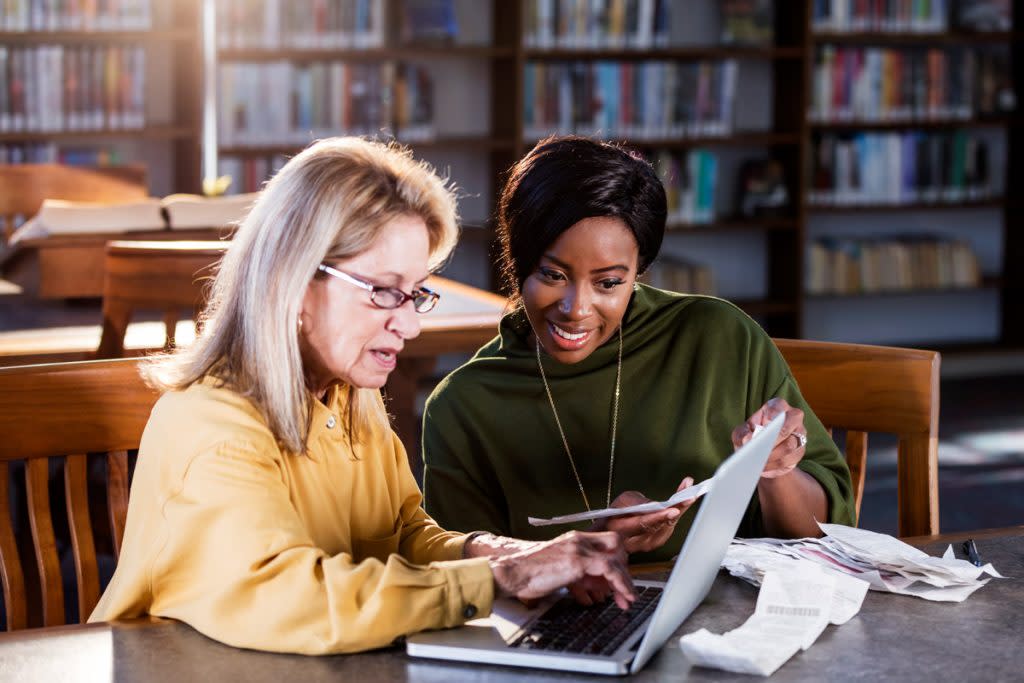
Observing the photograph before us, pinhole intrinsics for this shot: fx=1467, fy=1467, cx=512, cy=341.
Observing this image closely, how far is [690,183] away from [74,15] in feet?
8.25

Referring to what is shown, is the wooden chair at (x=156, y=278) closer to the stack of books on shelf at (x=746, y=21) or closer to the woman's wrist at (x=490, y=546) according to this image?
the woman's wrist at (x=490, y=546)

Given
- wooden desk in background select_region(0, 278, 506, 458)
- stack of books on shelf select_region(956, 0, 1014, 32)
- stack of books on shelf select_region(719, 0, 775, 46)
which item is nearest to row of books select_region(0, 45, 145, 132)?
stack of books on shelf select_region(719, 0, 775, 46)

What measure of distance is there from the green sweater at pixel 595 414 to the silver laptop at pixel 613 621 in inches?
22.0

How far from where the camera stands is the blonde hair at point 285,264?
146cm

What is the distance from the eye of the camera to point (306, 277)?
1.45m

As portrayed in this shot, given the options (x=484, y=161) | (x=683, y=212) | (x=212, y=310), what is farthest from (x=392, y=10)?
(x=212, y=310)

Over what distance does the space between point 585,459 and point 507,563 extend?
2.20 feet

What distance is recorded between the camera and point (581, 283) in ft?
6.46

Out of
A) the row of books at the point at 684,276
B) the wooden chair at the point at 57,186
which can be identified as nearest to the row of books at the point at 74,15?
the wooden chair at the point at 57,186

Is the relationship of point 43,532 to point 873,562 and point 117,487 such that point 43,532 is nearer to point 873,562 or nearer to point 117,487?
point 117,487

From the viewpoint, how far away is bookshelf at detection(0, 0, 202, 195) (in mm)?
5242

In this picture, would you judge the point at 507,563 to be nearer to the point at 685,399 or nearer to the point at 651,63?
the point at 685,399

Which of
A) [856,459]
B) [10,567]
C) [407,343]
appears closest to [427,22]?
[407,343]

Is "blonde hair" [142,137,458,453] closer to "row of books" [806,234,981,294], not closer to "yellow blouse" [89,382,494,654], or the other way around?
"yellow blouse" [89,382,494,654]
